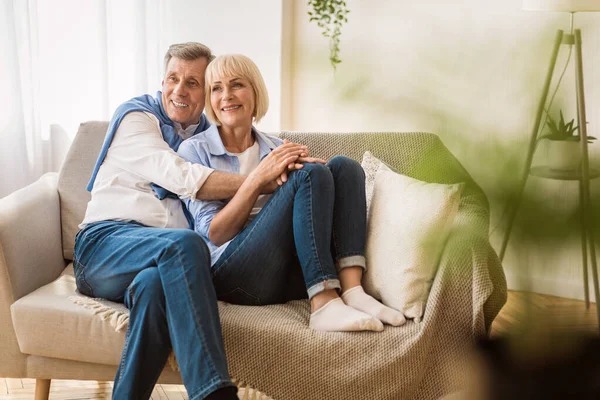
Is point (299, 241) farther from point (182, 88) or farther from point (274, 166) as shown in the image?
point (182, 88)

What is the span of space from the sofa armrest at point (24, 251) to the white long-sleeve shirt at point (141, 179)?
0.14 meters

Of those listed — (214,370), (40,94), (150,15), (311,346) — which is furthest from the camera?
(150,15)

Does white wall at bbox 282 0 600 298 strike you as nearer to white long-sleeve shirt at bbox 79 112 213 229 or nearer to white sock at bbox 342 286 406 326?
white sock at bbox 342 286 406 326

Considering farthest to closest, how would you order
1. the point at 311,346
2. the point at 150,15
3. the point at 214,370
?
the point at 150,15 < the point at 311,346 < the point at 214,370

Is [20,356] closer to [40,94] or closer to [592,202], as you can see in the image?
[40,94]

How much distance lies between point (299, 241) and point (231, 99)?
1.78 ft

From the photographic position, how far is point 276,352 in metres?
1.78

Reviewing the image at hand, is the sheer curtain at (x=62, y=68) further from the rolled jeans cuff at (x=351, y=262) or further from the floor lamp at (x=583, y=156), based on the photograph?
the floor lamp at (x=583, y=156)

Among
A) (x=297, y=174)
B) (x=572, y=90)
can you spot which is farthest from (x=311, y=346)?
(x=572, y=90)

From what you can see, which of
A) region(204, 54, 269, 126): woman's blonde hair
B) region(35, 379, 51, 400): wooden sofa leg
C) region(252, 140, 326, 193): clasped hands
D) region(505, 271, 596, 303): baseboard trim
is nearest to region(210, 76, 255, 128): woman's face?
region(204, 54, 269, 126): woman's blonde hair

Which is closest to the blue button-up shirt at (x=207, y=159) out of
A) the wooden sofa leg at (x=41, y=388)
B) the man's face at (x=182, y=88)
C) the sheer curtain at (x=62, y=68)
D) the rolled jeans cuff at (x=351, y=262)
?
the man's face at (x=182, y=88)

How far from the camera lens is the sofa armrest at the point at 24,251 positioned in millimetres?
1909

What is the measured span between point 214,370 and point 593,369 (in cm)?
130

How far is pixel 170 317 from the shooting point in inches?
67.4
